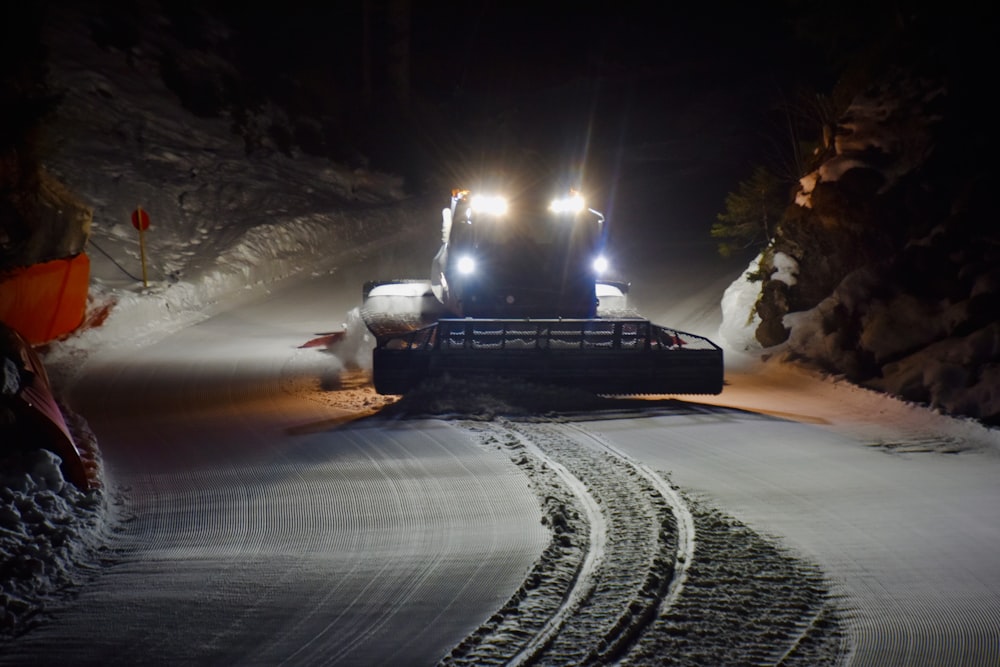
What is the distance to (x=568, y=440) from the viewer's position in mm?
9219

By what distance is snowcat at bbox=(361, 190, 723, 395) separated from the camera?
11.5 metres

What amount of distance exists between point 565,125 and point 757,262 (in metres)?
26.9

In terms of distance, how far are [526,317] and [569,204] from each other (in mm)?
1670

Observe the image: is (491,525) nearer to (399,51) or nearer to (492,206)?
(492,206)

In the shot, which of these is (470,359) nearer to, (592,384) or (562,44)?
(592,384)

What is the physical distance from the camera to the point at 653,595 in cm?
551

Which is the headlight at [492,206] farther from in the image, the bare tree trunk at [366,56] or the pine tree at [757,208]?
the bare tree trunk at [366,56]

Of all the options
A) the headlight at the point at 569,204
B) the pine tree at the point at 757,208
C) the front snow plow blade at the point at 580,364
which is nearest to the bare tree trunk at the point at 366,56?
the pine tree at the point at 757,208

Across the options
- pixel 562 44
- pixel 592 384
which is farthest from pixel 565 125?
pixel 592 384

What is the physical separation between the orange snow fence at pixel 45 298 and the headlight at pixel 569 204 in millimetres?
7969

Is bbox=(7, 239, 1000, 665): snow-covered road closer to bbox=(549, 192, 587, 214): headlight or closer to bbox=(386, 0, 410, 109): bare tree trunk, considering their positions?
bbox=(549, 192, 587, 214): headlight

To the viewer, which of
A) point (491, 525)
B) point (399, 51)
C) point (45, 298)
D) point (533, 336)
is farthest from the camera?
point (399, 51)

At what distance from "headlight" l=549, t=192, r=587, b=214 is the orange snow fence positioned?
26.1 ft

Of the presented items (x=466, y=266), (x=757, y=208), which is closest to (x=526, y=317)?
(x=466, y=266)
